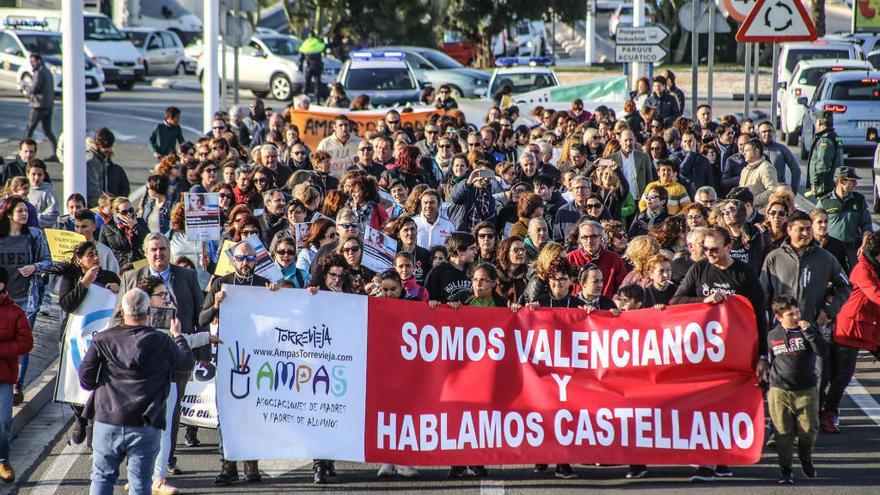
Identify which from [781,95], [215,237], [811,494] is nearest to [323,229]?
[215,237]

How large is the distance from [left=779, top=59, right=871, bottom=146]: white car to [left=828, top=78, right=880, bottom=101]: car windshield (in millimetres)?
1924

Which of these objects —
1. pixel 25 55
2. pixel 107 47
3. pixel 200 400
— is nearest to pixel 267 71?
pixel 107 47

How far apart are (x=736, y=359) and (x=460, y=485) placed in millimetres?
2000

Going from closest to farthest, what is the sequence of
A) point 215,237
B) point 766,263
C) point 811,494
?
point 811,494
point 766,263
point 215,237

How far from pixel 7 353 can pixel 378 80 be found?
21.5 m

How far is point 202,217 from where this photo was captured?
40.3 feet

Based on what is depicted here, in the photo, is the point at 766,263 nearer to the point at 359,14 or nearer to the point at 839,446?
the point at 839,446

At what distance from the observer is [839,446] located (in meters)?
10.3

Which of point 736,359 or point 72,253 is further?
point 72,253

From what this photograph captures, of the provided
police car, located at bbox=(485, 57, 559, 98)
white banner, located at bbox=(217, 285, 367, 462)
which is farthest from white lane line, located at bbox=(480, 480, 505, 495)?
police car, located at bbox=(485, 57, 559, 98)

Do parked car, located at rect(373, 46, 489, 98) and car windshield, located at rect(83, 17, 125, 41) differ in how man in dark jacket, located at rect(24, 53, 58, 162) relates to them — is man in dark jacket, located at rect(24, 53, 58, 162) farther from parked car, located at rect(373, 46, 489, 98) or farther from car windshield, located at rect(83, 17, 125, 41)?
car windshield, located at rect(83, 17, 125, 41)

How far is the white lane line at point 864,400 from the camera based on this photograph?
11125 millimetres

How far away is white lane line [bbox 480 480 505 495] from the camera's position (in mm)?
9219

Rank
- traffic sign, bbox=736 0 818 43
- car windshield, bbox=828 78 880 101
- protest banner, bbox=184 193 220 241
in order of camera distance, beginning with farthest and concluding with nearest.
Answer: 1. car windshield, bbox=828 78 880 101
2. traffic sign, bbox=736 0 818 43
3. protest banner, bbox=184 193 220 241
